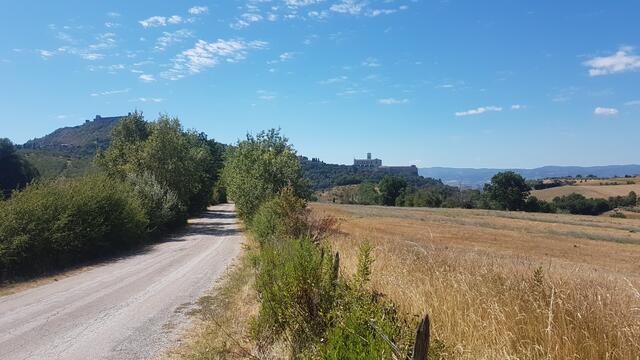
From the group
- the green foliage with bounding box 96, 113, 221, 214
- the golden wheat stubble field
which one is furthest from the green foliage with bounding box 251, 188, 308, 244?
the green foliage with bounding box 96, 113, 221, 214

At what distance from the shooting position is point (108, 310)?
11.9 m

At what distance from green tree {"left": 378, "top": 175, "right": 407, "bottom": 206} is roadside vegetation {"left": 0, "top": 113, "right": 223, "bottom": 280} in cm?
9589

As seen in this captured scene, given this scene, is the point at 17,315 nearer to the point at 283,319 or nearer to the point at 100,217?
the point at 283,319

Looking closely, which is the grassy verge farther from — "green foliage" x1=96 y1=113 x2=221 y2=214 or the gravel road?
"green foliage" x1=96 y1=113 x2=221 y2=214

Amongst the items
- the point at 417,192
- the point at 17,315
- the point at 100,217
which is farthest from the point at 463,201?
the point at 17,315

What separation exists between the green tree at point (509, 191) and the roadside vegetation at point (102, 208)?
84634 mm

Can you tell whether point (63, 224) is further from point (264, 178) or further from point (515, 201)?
point (515, 201)

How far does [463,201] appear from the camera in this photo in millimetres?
119938

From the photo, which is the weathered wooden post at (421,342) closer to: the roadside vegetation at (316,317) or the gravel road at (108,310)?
the roadside vegetation at (316,317)

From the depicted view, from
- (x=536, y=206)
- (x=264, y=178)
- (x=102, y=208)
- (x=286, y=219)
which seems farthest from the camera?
(x=536, y=206)

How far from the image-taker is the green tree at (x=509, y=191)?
110000 mm

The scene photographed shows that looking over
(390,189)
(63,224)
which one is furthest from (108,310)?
(390,189)

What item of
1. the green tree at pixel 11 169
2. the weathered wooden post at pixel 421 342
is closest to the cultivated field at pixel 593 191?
the green tree at pixel 11 169

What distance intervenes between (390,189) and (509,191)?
3676cm
